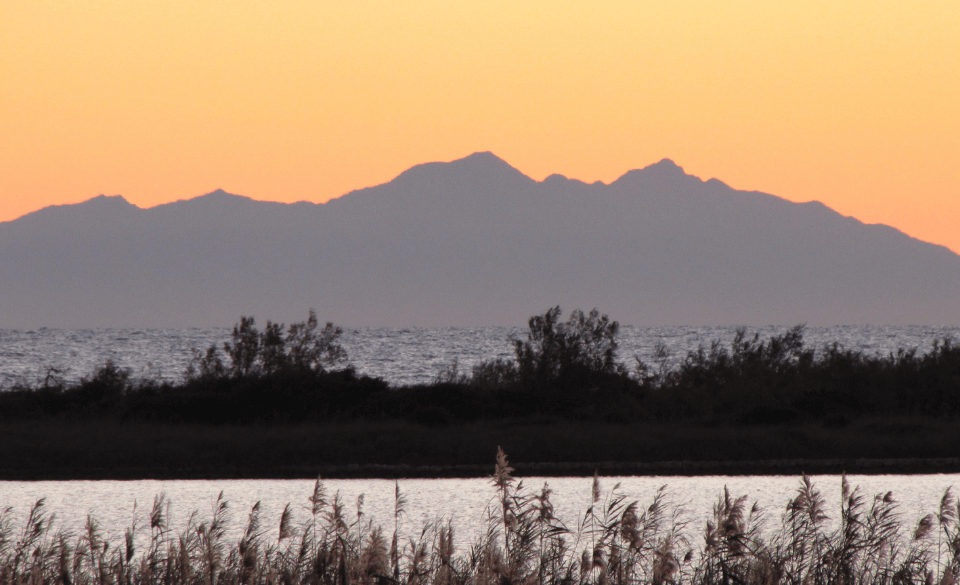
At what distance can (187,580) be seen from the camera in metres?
8.95

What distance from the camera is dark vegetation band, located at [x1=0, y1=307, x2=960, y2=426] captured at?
37.0 metres

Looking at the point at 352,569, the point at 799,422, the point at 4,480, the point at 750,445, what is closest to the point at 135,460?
the point at 4,480

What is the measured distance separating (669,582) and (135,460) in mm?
25640

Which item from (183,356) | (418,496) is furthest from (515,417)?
(183,356)

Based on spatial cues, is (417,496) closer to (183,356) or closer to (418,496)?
(418,496)

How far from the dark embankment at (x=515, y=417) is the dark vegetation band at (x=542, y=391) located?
9 centimetres

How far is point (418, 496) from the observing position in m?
24.3

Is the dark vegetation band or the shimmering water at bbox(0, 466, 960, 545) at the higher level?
the dark vegetation band

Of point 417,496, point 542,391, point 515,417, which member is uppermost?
point 542,391

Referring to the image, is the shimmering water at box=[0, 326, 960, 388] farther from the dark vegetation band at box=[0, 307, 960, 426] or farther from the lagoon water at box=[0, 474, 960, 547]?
the lagoon water at box=[0, 474, 960, 547]

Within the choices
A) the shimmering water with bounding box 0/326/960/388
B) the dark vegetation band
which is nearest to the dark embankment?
the dark vegetation band

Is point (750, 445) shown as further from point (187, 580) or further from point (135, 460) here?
point (187, 580)

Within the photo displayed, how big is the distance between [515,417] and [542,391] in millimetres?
3040

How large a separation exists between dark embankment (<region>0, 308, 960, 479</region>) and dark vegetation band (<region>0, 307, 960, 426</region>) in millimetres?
90
